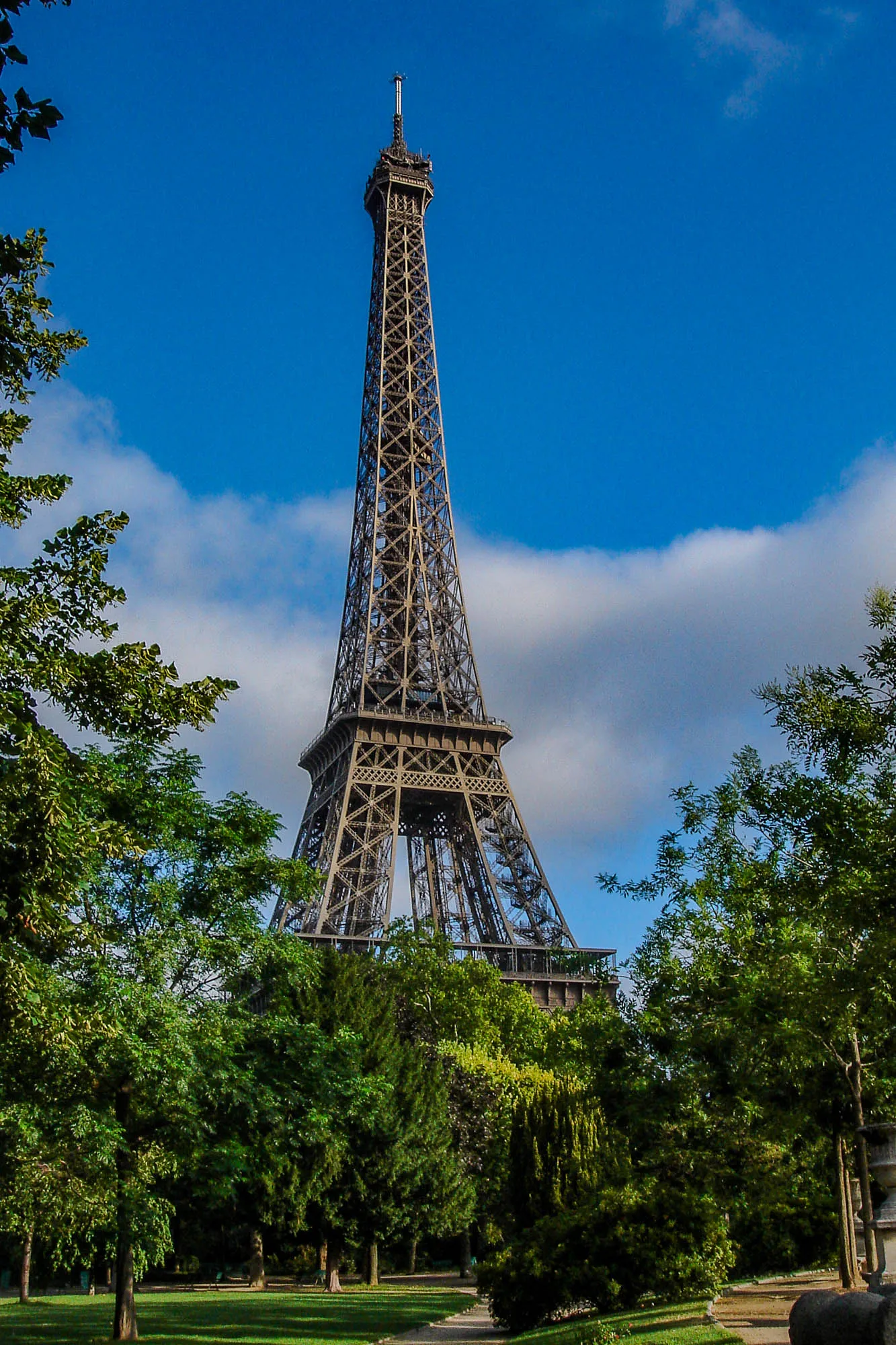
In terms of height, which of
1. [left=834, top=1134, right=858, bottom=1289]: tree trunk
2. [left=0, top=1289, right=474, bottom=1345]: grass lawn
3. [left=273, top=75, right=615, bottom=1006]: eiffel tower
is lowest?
[left=0, top=1289, right=474, bottom=1345]: grass lawn

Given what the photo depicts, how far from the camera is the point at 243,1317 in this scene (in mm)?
27234

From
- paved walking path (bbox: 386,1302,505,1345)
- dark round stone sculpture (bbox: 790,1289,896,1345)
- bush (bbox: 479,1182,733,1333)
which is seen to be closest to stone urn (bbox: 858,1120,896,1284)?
dark round stone sculpture (bbox: 790,1289,896,1345)

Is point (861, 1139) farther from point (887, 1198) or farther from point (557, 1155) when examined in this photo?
point (557, 1155)

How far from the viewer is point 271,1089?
23094 millimetres

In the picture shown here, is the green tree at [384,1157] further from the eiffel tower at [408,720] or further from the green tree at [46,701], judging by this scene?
the green tree at [46,701]

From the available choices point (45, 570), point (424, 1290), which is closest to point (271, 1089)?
point (45, 570)

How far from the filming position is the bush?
2067 centimetres

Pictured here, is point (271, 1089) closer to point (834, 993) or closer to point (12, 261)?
point (834, 993)

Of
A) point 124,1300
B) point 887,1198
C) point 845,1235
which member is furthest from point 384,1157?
point 887,1198

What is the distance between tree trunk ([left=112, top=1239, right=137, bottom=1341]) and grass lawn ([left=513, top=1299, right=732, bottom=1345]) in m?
6.81

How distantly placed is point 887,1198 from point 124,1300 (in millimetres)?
13513

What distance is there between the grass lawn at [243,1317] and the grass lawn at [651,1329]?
171 inches

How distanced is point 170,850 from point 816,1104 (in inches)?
503

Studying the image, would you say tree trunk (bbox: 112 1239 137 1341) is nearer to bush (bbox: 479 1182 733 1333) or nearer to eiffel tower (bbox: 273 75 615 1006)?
bush (bbox: 479 1182 733 1333)
